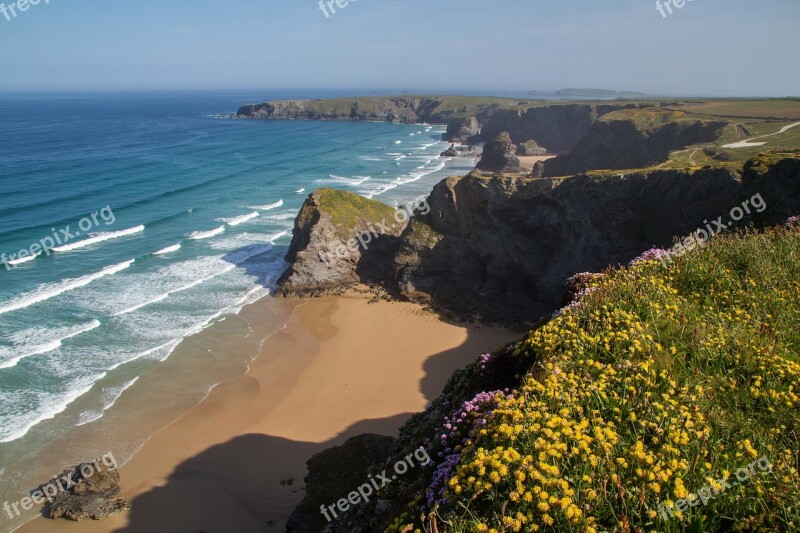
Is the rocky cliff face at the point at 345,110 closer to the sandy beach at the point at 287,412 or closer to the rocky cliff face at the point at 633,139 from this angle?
the rocky cliff face at the point at 633,139

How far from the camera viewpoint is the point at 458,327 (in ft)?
102

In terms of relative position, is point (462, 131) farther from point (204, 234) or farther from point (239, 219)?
point (204, 234)

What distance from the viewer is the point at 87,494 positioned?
57.4ft

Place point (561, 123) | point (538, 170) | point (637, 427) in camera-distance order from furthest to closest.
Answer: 1. point (561, 123)
2. point (538, 170)
3. point (637, 427)

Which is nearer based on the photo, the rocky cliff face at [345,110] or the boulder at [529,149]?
the boulder at [529,149]

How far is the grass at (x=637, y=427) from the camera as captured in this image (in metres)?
5.18

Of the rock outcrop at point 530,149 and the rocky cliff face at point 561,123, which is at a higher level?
the rocky cliff face at point 561,123

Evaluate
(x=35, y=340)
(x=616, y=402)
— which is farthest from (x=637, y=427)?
(x=35, y=340)

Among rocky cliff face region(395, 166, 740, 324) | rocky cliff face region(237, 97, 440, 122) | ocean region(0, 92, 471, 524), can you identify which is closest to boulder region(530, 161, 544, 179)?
ocean region(0, 92, 471, 524)

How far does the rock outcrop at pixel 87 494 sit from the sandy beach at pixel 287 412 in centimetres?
31

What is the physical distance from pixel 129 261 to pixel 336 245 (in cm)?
1723

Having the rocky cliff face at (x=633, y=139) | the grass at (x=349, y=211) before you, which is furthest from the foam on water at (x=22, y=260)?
the rocky cliff face at (x=633, y=139)

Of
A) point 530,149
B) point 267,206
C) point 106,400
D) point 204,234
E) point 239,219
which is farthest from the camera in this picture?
point 530,149

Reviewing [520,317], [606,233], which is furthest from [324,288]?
[606,233]
